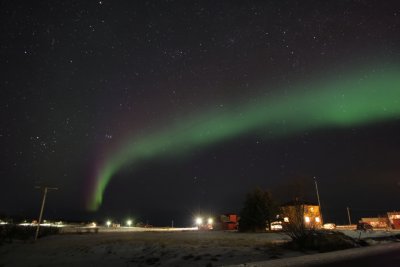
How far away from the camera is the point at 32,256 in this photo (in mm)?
28922

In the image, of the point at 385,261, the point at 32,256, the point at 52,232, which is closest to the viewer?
the point at 385,261

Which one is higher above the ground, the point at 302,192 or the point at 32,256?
the point at 302,192

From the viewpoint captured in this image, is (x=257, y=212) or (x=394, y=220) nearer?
(x=257, y=212)

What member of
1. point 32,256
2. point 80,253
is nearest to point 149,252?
point 80,253

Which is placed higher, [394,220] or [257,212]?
[257,212]

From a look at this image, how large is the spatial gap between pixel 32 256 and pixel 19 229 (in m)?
22.5

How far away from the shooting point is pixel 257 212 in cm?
5384

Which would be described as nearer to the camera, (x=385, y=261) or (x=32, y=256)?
(x=385, y=261)

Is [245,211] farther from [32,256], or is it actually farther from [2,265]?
[2,265]

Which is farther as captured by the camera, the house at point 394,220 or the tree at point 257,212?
the house at point 394,220

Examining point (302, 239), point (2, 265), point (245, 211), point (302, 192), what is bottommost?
point (2, 265)

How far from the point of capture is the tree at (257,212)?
53.2 m

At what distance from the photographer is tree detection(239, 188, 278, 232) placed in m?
53.2

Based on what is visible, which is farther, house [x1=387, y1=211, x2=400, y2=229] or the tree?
house [x1=387, y1=211, x2=400, y2=229]
